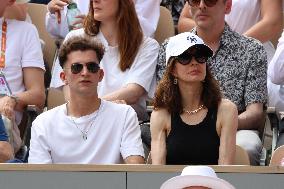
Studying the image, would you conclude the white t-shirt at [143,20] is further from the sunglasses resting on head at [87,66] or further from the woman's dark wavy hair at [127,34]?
the sunglasses resting on head at [87,66]

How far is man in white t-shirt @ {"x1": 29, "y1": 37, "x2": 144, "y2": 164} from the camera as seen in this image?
6.53 metres

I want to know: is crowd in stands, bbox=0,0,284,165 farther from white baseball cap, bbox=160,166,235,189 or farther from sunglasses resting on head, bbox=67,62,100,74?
white baseball cap, bbox=160,166,235,189

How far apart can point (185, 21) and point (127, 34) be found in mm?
972

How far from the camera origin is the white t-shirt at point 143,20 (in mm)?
8195

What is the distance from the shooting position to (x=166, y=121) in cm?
641

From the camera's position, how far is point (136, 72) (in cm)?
744

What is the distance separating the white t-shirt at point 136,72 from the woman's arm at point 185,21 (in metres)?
0.75

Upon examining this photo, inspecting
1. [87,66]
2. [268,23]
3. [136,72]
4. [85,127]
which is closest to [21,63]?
[136,72]

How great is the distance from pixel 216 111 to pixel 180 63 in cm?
39

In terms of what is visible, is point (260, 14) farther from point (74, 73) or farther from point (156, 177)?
point (156, 177)

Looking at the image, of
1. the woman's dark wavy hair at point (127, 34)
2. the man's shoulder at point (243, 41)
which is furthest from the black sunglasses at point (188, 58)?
the woman's dark wavy hair at point (127, 34)

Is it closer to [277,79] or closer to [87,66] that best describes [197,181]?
[87,66]

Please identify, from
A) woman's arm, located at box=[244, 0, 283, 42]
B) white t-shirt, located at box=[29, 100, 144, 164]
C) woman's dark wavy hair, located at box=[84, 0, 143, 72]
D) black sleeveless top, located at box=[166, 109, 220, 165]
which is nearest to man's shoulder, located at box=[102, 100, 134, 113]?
white t-shirt, located at box=[29, 100, 144, 164]

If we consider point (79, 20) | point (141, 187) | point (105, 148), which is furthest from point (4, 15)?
point (141, 187)
